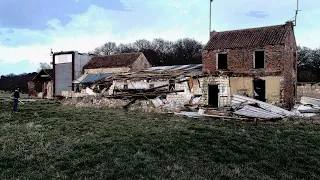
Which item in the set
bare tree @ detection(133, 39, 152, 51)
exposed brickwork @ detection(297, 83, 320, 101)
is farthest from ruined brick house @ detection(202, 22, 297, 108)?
bare tree @ detection(133, 39, 152, 51)

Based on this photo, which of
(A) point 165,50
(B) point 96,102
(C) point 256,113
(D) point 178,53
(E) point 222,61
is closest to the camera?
(C) point 256,113

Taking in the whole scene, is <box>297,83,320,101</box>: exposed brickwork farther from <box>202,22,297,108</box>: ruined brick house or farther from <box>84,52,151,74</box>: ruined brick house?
<box>84,52,151,74</box>: ruined brick house

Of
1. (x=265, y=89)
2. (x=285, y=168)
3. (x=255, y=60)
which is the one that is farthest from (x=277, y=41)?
(x=285, y=168)

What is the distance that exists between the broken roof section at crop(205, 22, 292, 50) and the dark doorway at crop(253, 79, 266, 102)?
9.12 ft

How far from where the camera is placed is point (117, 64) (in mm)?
35375

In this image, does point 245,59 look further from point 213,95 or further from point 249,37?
point 213,95

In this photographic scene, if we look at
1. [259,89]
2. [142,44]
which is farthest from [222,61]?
[142,44]

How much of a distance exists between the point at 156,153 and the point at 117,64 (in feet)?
92.4

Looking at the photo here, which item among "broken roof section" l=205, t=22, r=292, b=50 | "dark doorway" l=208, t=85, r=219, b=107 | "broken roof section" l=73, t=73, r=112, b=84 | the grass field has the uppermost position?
"broken roof section" l=205, t=22, r=292, b=50

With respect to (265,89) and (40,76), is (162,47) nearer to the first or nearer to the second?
(40,76)

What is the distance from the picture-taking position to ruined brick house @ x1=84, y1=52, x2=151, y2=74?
34794 millimetres

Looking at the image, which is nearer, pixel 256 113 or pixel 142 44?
pixel 256 113

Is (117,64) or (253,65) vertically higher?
(117,64)

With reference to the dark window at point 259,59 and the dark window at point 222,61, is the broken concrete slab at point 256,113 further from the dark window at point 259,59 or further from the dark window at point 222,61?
the dark window at point 222,61
